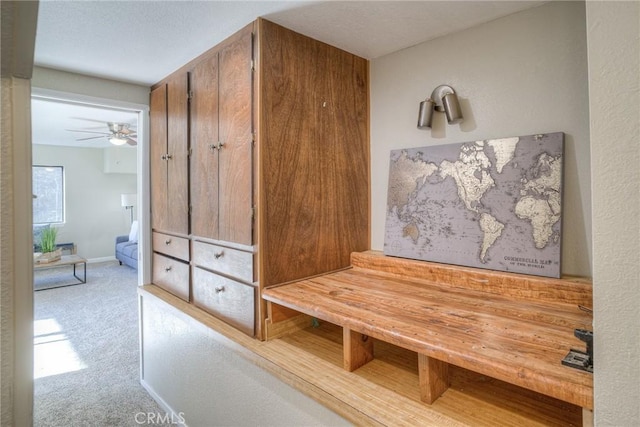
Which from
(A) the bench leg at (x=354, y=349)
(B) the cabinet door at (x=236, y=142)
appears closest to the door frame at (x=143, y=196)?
(B) the cabinet door at (x=236, y=142)

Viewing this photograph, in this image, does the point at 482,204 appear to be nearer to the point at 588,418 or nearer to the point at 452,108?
the point at 452,108

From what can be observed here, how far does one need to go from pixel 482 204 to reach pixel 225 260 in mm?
1273

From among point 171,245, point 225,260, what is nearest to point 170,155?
point 171,245

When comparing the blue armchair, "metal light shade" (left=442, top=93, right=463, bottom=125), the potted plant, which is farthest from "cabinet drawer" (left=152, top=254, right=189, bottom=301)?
the potted plant

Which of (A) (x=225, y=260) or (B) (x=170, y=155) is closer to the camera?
(A) (x=225, y=260)

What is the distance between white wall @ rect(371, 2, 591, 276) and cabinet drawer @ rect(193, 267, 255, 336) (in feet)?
2.95

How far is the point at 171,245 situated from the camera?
2.29 m

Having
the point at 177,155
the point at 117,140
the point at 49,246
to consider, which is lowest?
the point at 49,246

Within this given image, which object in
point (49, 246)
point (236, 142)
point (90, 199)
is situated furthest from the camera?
point (90, 199)

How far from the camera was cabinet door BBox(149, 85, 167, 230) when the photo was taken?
235 cm

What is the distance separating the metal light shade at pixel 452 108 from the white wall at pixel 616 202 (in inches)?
34.9

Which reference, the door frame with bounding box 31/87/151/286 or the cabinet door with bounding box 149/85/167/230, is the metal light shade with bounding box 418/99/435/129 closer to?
the cabinet door with bounding box 149/85/167/230

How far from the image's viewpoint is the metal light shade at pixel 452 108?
1.54 m

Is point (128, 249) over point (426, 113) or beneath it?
beneath
